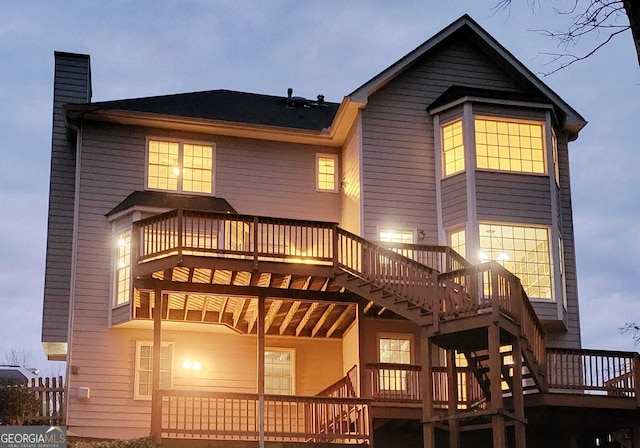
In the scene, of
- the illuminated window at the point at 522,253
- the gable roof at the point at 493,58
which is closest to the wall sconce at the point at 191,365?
the illuminated window at the point at 522,253

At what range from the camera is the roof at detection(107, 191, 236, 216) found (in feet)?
80.8

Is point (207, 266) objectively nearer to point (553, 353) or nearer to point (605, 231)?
point (553, 353)

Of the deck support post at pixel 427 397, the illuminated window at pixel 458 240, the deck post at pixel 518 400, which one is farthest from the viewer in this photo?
the illuminated window at pixel 458 240

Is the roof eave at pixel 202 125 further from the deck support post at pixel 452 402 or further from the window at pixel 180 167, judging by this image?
the deck support post at pixel 452 402

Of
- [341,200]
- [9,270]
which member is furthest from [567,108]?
[9,270]

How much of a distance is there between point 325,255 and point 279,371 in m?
3.93

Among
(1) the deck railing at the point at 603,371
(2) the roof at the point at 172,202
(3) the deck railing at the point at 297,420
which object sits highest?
(2) the roof at the point at 172,202

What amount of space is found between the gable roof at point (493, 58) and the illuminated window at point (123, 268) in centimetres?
733

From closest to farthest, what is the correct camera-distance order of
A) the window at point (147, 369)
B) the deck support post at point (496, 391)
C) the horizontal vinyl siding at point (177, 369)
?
the deck support post at point (496, 391) → the horizontal vinyl siding at point (177, 369) → the window at point (147, 369)

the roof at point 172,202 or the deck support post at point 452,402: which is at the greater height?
the roof at point 172,202

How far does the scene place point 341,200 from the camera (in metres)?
27.0

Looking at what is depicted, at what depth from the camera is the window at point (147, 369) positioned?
24.0 meters

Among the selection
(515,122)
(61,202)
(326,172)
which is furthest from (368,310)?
(61,202)

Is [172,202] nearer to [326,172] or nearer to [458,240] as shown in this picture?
[326,172]
